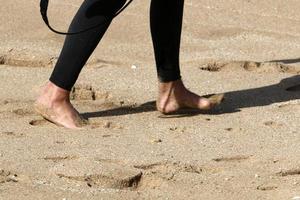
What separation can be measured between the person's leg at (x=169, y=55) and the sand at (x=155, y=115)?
70 millimetres

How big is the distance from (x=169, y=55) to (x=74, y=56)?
1.69 ft

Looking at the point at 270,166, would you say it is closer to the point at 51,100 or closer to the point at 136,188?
the point at 136,188

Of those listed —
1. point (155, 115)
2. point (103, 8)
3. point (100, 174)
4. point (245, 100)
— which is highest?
point (103, 8)

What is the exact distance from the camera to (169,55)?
182 inches

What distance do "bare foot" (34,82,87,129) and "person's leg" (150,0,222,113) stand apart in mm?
476

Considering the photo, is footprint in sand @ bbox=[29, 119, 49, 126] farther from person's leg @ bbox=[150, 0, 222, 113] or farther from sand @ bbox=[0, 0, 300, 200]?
person's leg @ bbox=[150, 0, 222, 113]

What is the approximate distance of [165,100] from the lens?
4664 millimetres

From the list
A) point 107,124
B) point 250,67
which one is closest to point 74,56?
point 107,124

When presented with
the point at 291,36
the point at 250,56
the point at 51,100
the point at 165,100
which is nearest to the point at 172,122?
the point at 165,100

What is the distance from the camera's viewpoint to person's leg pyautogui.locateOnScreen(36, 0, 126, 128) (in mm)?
4344

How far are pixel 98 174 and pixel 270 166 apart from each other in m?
0.72

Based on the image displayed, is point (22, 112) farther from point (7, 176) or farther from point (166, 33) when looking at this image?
point (7, 176)

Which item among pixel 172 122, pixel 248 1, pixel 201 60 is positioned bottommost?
pixel 248 1

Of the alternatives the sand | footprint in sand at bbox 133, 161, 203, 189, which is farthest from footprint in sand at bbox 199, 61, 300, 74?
footprint in sand at bbox 133, 161, 203, 189
